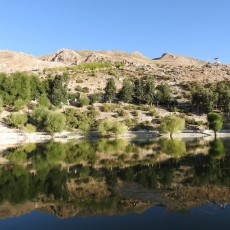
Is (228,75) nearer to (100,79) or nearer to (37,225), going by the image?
(100,79)

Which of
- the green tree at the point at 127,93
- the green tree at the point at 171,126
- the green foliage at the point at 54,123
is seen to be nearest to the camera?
the green foliage at the point at 54,123

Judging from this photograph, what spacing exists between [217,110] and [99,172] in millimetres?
80151

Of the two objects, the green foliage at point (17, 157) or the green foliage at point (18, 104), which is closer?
the green foliage at point (17, 157)

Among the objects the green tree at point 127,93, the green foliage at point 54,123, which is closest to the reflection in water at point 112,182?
the green foliage at point 54,123

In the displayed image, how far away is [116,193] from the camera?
78.5 feet

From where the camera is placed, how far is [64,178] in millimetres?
29766

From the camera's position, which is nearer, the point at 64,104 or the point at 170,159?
the point at 170,159

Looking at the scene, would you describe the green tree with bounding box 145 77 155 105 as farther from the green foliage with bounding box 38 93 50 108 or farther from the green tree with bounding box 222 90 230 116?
the green foliage with bounding box 38 93 50 108

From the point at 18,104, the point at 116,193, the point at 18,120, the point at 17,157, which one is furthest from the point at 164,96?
the point at 116,193

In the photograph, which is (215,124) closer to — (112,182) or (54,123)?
(54,123)

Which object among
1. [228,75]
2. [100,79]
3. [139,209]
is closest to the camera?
[139,209]

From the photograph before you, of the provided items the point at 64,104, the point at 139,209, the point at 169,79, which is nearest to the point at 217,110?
the point at 169,79

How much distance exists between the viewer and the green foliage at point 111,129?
248 feet

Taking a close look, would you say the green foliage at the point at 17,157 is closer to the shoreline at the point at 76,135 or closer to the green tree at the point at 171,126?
the shoreline at the point at 76,135
